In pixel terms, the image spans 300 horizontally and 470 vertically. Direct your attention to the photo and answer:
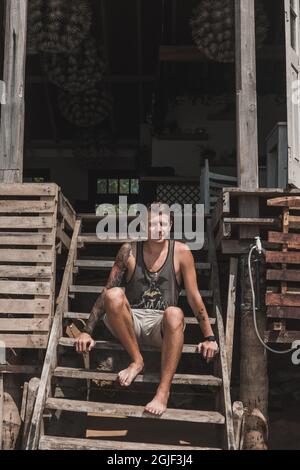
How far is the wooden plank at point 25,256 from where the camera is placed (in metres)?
6.06

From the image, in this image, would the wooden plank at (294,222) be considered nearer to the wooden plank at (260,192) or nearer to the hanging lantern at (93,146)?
the wooden plank at (260,192)

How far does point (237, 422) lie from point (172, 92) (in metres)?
9.01

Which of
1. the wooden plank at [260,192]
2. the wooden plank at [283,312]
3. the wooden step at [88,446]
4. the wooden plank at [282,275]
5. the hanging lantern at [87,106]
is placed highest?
the hanging lantern at [87,106]

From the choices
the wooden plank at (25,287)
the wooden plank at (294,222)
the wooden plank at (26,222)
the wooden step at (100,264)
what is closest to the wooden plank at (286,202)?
the wooden plank at (294,222)

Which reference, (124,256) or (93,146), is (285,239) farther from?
(93,146)

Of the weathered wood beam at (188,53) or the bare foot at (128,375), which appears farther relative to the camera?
the weathered wood beam at (188,53)

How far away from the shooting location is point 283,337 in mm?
6082

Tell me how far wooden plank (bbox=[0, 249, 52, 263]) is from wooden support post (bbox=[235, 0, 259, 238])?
1985 mm

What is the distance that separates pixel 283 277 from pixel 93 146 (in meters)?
7.90

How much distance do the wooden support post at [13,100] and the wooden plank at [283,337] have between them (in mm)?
2954

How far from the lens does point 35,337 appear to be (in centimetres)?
583

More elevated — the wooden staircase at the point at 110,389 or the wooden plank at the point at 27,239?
Answer: the wooden plank at the point at 27,239

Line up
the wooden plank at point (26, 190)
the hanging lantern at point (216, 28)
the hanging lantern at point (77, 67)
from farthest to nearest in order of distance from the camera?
the hanging lantern at point (77, 67) < the hanging lantern at point (216, 28) < the wooden plank at point (26, 190)

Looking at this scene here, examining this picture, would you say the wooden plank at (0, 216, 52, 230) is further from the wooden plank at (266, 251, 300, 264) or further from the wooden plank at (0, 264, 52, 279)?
the wooden plank at (266, 251, 300, 264)
